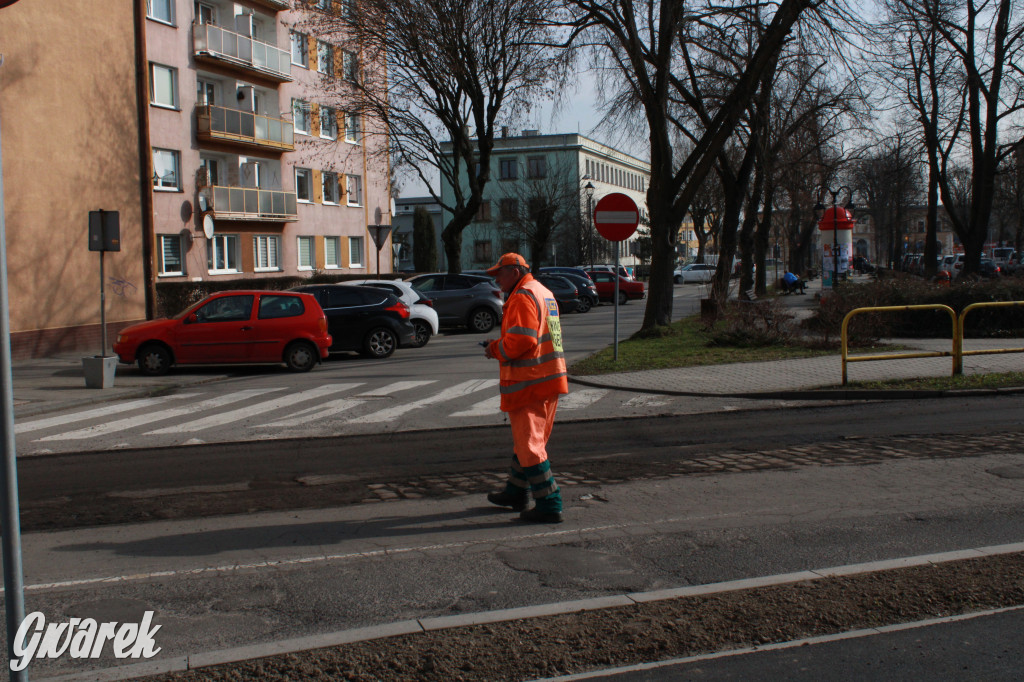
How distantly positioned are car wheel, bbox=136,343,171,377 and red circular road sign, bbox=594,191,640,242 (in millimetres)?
8168

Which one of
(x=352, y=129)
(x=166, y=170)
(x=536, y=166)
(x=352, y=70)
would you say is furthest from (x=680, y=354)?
(x=536, y=166)

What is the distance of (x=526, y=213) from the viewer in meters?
60.4

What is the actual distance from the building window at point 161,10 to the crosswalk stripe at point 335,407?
2107 centimetres

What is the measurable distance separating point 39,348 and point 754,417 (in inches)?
704

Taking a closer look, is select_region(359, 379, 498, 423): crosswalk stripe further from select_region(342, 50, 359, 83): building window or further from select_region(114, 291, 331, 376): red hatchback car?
A: select_region(342, 50, 359, 83): building window

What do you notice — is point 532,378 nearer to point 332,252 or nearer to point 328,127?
point 332,252

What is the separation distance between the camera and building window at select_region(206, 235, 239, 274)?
3341 centimetres

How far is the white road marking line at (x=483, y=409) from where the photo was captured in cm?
1168

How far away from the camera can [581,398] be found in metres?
12.8

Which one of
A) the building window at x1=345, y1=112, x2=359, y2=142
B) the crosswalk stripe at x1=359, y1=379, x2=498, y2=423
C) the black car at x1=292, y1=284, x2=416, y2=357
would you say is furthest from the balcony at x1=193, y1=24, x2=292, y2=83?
the crosswalk stripe at x1=359, y1=379, x2=498, y2=423

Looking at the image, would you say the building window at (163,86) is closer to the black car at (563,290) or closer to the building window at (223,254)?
the building window at (223,254)

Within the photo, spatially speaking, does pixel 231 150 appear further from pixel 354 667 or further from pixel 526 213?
pixel 354 667

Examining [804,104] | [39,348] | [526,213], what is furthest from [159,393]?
[526,213]

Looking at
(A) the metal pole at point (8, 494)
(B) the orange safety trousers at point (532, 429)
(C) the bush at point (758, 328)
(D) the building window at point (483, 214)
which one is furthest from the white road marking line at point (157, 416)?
(D) the building window at point (483, 214)
